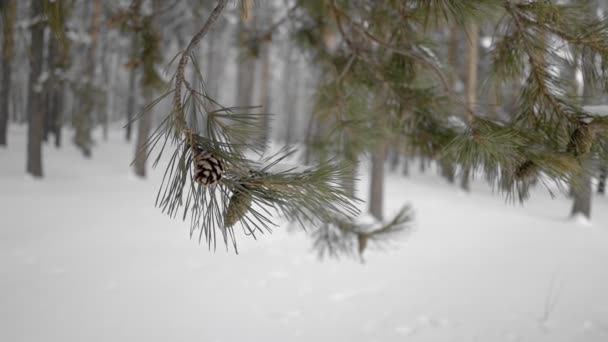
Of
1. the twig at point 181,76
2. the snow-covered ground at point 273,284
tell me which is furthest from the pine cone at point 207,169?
the snow-covered ground at point 273,284

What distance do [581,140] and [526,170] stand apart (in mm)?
176

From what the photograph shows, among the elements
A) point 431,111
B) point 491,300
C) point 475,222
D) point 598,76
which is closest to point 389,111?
point 431,111

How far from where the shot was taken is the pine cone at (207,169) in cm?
79

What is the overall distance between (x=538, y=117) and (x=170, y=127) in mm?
1274

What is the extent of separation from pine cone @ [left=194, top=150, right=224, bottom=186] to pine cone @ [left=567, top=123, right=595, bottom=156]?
1.08 m

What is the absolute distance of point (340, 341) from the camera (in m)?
2.50

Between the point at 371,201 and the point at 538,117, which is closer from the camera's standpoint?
the point at 538,117

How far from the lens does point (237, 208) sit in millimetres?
866

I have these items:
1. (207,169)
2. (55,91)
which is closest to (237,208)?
(207,169)

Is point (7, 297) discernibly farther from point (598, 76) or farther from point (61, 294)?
point (598, 76)

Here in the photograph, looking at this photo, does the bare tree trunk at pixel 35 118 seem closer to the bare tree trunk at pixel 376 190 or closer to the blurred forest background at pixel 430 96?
the blurred forest background at pixel 430 96

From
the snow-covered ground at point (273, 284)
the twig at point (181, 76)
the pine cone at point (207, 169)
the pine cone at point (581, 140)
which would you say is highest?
the twig at point (181, 76)

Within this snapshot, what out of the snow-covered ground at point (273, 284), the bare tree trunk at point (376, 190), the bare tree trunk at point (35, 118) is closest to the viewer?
the snow-covered ground at point (273, 284)

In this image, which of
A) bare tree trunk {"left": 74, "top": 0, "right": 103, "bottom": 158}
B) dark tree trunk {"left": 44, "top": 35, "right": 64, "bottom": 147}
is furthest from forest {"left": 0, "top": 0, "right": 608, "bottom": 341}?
bare tree trunk {"left": 74, "top": 0, "right": 103, "bottom": 158}
